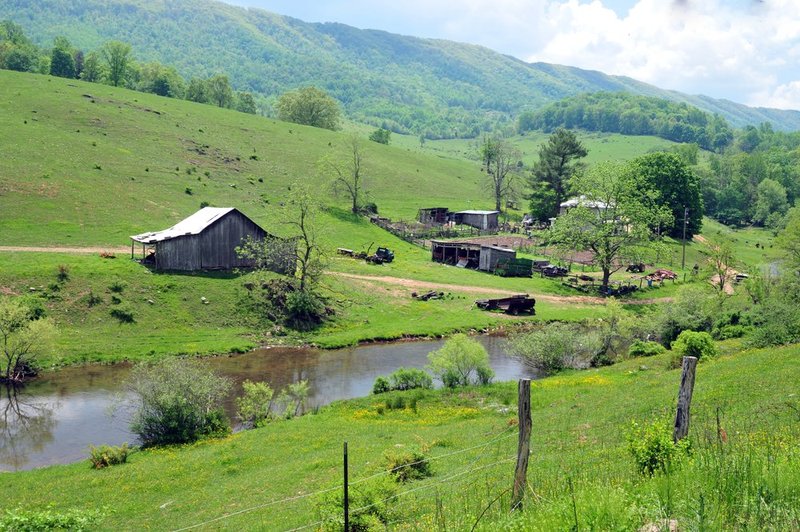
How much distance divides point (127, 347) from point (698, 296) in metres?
39.9

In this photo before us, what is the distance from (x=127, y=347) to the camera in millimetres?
43469

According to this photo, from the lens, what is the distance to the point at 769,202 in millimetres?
136500

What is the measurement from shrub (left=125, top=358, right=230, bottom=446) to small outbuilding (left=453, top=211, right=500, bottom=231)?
72093 mm

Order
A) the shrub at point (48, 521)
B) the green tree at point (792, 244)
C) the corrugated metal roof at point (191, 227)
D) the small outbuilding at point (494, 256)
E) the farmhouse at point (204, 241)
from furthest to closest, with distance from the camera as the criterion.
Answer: the small outbuilding at point (494, 256), the green tree at point (792, 244), the corrugated metal roof at point (191, 227), the farmhouse at point (204, 241), the shrub at point (48, 521)

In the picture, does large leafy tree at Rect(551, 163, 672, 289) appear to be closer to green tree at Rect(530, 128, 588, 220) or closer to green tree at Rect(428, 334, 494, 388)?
green tree at Rect(530, 128, 588, 220)

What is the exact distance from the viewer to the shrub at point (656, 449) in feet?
42.1

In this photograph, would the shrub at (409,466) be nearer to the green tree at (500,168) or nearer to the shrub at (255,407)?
the shrub at (255,407)

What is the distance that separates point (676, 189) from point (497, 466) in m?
95.2

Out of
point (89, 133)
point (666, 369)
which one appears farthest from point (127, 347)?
point (89, 133)

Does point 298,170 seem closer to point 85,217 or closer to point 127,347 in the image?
point 85,217

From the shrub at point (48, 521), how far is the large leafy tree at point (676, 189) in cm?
9668

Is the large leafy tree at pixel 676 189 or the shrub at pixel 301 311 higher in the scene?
the large leafy tree at pixel 676 189

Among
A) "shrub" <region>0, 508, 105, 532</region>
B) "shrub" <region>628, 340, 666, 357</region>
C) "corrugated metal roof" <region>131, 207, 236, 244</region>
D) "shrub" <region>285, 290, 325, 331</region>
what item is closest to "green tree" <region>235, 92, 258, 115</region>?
"corrugated metal roof" <region>131, 207, 236, 244</region>

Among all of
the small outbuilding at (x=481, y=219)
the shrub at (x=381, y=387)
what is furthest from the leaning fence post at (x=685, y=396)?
the small outbuilding at (x=481, y=219)
